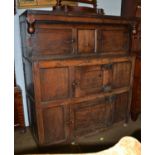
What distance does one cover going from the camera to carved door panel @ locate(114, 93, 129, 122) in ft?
7.09

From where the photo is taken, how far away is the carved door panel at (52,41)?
1561mm

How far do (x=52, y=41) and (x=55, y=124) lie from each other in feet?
2.82

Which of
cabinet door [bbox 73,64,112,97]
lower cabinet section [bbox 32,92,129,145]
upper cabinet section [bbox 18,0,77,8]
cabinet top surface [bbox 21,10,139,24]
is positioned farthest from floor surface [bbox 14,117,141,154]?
upper cabinet section [bbox 18,0,77,8]

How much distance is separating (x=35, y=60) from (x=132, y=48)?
1242 millimetres

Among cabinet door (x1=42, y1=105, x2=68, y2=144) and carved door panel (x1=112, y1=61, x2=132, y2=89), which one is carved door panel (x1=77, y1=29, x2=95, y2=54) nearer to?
carved door panel (x1=112, y1=61, x2=132, y2=89)

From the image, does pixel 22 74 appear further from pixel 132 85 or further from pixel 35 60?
pixel 132 85

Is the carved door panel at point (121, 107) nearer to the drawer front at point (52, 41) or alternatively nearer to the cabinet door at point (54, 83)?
the cabinet door at point (54, 83)

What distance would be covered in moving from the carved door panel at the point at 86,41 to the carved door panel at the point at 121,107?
0.74 m

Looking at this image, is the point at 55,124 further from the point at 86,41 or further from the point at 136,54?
the point at 136,54

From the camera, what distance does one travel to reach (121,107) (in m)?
2.22

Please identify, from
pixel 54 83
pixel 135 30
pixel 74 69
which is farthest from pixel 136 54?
pixel 54 83

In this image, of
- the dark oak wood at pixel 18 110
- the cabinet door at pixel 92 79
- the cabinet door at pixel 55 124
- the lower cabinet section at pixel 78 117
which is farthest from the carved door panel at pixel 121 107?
the dark oak wood at pixel 18 110

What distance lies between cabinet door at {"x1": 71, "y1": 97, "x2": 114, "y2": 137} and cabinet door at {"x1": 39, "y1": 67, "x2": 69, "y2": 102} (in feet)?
0.75
